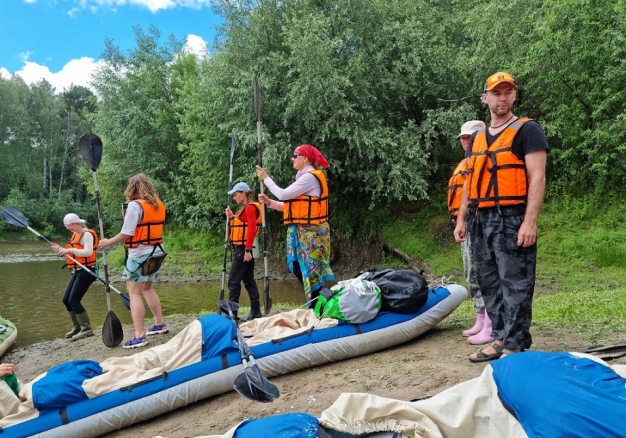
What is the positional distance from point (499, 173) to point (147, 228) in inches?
154

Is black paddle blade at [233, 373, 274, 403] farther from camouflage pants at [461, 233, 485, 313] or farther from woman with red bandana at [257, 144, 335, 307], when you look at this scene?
woman with red bandana at [257, 144, 335, 307]

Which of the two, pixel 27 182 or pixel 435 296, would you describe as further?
pixel 27 182

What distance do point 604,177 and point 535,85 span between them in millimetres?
2725

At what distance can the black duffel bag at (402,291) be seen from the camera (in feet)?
14.1

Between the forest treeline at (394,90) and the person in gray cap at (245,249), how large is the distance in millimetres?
5669

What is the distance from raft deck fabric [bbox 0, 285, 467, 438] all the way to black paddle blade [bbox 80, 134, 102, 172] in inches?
124

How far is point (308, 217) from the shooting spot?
16.6 feet

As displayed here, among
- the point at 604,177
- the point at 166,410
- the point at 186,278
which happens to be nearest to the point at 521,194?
the point at 166,410

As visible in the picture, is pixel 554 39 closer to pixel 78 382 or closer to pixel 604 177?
pixel 604 177

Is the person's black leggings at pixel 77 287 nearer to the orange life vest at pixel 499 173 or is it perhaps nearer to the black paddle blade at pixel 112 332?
the black paddle blade at pixel 112 332

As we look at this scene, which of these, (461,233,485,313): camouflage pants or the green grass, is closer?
(461,233,485,313): camouflage pants

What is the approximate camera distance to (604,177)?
34.6 ft

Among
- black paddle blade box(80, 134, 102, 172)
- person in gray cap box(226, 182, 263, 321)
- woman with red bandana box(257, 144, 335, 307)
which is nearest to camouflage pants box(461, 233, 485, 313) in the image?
woman with red bandana box(257, 144, 335, 307)

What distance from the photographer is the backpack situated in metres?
4.19
